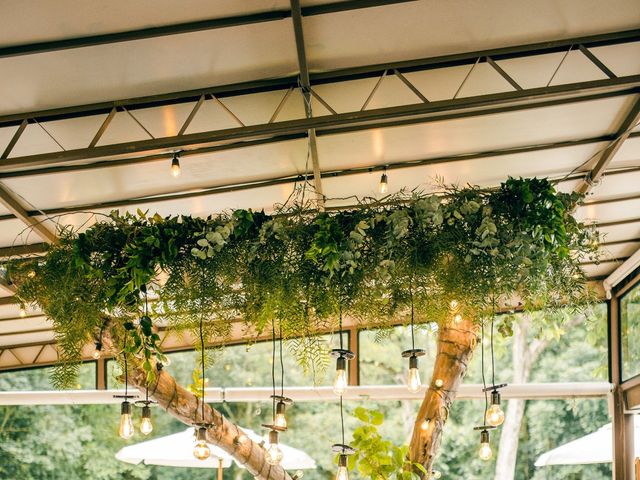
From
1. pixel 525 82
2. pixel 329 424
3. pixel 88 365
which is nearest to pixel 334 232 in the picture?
pixel 525 82

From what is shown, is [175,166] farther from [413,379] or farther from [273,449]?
[413,379]

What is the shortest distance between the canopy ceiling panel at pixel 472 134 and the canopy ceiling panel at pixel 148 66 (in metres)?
1.08

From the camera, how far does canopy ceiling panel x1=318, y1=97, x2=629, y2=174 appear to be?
5953 mm

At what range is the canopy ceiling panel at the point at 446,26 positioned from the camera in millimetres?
4676

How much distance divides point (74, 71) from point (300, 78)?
1.34m

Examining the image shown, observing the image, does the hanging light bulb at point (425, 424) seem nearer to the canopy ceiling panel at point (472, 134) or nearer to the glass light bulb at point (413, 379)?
the glass light bulb at point (413, 379)

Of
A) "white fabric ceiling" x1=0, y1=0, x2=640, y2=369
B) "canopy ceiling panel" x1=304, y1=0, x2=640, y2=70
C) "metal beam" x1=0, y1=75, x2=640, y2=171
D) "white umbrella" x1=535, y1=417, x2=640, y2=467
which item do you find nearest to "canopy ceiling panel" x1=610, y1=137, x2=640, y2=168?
"white fabric ceiling" x1=0, y1=0, x2=640, y2=369

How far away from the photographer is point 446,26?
4.88 m

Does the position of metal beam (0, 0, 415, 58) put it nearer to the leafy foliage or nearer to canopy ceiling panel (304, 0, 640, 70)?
canopy ceiling panel (304, 0, 640, 70)

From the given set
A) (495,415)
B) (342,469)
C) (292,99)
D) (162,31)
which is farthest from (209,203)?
(495,415)

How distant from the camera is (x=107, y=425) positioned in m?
16.4

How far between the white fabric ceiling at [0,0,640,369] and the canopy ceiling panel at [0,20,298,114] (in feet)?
0.04

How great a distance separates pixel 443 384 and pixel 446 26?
276cm

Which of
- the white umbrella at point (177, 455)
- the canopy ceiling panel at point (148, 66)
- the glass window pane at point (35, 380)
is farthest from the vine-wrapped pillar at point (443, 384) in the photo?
the glass window pane at point (35, 380)
